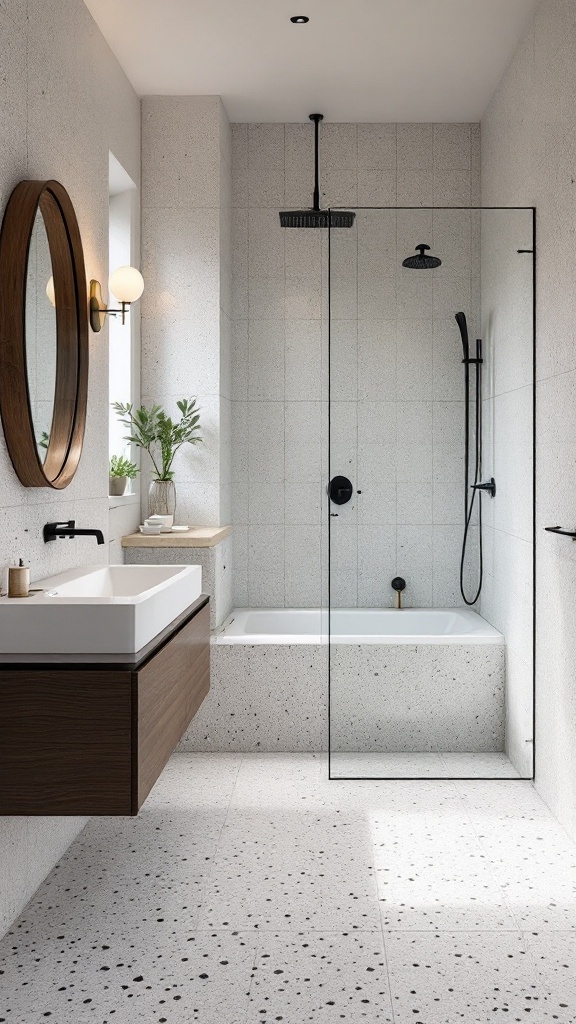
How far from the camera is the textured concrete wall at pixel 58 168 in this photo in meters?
2.47

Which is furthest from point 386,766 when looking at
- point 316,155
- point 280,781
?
point 316,155

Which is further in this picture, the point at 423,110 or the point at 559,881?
the point at 423,110

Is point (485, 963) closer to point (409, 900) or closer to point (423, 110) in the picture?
point (409, 900)

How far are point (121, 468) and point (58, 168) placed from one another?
134 centimetres

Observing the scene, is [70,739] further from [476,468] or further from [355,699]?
[476,468]

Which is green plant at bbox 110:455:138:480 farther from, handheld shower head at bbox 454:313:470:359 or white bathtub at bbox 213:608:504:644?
handheld shower head at bbox 454:313:470:359

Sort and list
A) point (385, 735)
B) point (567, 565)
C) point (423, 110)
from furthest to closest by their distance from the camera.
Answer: point (423, 110)
point (385, 735)
point (567, 565)

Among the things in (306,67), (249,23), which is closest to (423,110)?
(306,67)

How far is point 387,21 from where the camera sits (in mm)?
3496

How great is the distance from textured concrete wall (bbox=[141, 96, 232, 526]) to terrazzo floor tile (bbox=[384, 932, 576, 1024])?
2.32 meters

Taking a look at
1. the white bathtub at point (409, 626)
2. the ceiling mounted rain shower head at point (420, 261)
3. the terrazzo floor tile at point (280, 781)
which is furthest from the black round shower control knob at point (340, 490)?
the terrazzo floor tile at point (280, 781)

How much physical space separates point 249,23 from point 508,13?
0.98 m

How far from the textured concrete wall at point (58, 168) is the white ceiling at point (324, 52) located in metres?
0.21

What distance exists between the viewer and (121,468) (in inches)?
153
